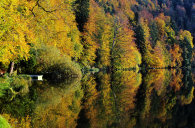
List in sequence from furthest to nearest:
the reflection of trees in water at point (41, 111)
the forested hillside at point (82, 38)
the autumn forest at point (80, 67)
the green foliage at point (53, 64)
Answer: the green foliage at point (53, 64), the forested hillside at point (82, 38), the autumn forest at point (80, 67), the reflection of trees in water at point (41, 111)

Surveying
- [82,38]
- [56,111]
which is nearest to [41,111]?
[56,111]

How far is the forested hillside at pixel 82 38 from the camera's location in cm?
1817

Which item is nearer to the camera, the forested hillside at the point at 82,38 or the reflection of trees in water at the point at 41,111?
the reflection of trees in water at the point at 41,111

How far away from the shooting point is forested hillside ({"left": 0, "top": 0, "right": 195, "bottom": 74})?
1817cm

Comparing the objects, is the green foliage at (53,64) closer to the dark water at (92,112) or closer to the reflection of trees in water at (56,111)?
the dark water at (92,112)

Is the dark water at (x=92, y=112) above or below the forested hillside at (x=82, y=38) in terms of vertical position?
below

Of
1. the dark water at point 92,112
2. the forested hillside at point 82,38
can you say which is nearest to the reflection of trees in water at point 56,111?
the dark water at point 92,112

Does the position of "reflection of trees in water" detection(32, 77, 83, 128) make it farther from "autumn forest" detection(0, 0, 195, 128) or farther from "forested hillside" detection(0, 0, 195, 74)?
"forested hillside" detection(0, 0, 195, 74)

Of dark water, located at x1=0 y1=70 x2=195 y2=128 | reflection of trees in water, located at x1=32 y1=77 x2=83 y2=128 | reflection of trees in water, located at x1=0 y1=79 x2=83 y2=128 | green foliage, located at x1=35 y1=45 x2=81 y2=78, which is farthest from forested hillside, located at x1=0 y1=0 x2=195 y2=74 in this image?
dark water, located at x1=0 y1=70 x2=195 y2=128

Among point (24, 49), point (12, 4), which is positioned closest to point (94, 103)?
point (24, 49)

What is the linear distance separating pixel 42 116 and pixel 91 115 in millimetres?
1833

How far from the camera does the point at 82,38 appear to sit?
4244 cm

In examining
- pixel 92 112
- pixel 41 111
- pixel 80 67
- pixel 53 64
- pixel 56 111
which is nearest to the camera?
pixel 41 111

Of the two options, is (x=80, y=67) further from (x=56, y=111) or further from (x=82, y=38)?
(x=56, y=111)
